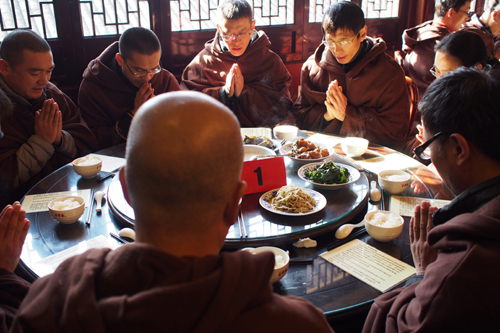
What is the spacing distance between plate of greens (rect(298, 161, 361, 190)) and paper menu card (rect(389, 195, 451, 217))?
0.78ft

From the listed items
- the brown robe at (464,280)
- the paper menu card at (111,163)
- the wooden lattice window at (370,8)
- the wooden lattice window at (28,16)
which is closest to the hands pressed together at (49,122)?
the paper menu card at (111,163)

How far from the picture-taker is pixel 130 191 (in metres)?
0.96

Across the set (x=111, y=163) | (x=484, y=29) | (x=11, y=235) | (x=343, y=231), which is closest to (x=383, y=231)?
(x=343, y=231)

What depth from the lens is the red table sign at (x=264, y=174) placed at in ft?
6.83

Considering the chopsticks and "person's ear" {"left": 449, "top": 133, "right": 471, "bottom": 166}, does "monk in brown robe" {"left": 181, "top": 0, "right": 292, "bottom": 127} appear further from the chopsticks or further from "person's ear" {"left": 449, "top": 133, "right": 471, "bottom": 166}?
"person's ear" {"left": 449, "top": 133, "right": 471, "bottom": 166}

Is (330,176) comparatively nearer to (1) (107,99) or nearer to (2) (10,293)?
(2) (10,293)

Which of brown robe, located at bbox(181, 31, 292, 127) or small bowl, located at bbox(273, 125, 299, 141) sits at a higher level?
brown robe, located at bbox(181, 31, 292, 127)

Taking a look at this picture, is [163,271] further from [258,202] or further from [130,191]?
[258,202]

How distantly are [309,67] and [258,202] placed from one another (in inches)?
88.0

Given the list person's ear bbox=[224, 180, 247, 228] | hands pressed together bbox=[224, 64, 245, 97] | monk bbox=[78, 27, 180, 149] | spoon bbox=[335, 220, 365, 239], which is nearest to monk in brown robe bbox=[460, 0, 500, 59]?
hands pressed together bbox=[224, 64, 245, 97]

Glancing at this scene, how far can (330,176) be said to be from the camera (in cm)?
217

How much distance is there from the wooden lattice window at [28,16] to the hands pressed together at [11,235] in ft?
10.4

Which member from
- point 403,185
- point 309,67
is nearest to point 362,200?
point 403,185

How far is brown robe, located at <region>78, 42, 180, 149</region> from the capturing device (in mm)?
3568
